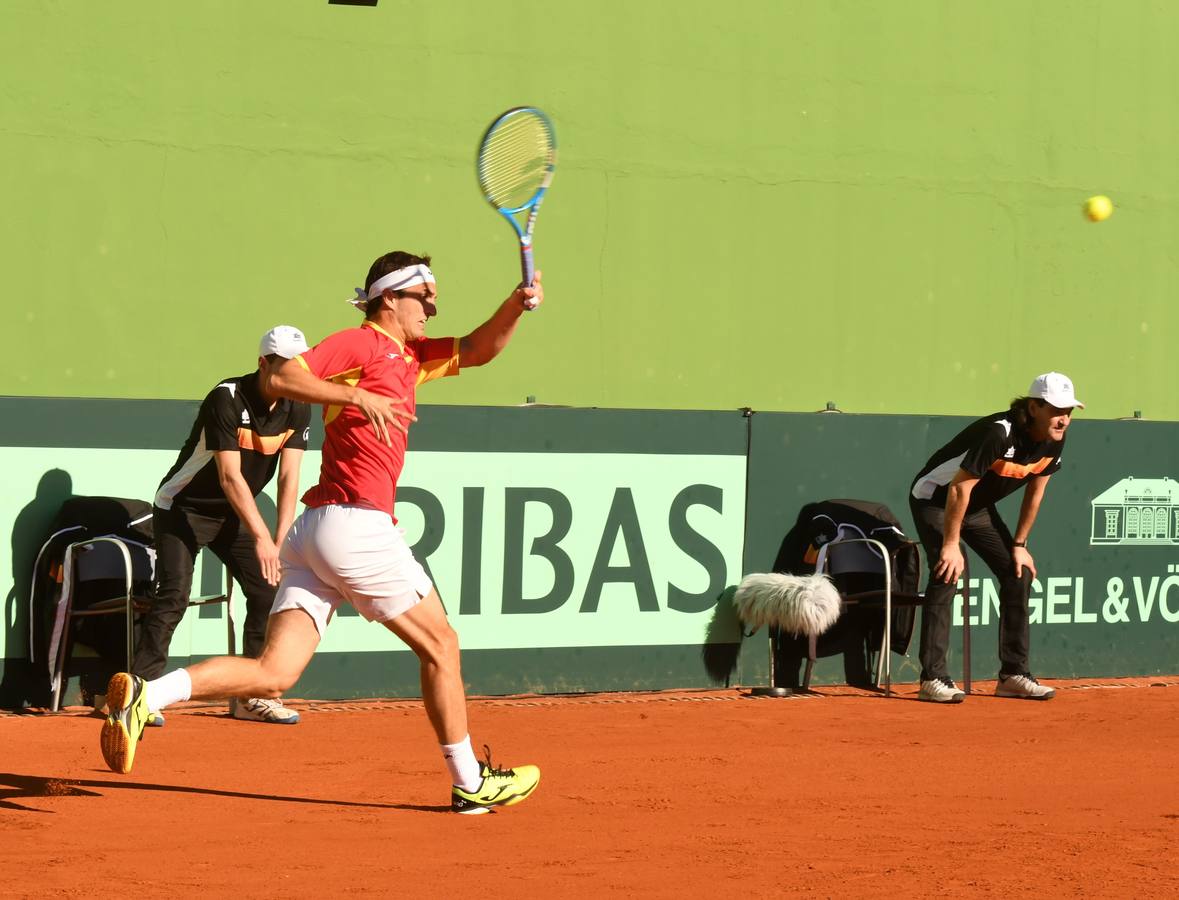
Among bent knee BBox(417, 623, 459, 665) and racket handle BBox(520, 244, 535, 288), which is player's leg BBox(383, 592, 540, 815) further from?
racket handle BBox(520, 244, 535, 288)

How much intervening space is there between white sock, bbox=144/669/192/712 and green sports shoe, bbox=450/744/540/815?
40.0 inches

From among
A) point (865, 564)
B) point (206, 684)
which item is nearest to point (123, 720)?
point (206, 684)

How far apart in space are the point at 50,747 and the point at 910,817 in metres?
3.76

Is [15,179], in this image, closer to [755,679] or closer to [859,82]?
[755,679]

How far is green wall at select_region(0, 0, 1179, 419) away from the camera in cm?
1198

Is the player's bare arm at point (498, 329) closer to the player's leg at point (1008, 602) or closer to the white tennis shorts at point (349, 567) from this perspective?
the white tennis shorts at point (349, 567)

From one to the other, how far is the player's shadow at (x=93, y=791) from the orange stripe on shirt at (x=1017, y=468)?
442 cm

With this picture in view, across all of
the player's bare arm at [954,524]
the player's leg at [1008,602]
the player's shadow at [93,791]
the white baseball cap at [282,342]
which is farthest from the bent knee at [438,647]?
the player's leg at [1008,602]

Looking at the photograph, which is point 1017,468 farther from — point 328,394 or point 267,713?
point 328,394

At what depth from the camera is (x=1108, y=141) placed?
15477 mm

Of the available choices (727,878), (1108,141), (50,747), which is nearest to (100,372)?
(50,747)

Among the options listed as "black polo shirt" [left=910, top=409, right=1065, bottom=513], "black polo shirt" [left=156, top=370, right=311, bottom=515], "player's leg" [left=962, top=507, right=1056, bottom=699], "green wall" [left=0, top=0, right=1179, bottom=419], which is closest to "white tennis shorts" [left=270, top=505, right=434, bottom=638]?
"black polo shirt" [left=156, top=370, right=311, bottom=515]

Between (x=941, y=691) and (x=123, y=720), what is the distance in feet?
17.6

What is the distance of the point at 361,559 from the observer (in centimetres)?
609
